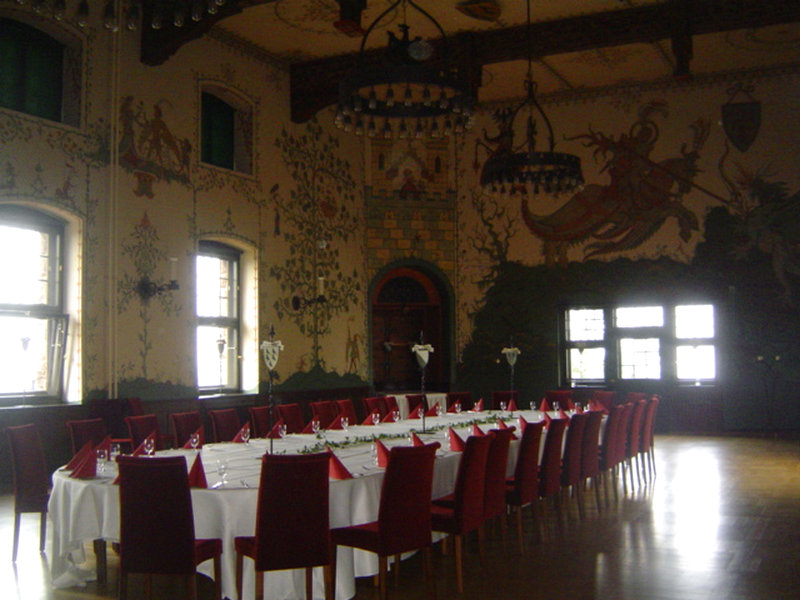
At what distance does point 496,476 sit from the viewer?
5.75m

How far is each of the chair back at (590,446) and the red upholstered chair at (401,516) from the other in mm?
2933

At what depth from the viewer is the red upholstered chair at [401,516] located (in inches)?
181

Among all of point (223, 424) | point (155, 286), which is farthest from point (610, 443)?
point (155, 286)

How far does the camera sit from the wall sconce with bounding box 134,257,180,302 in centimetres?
1002

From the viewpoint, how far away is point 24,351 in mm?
8984

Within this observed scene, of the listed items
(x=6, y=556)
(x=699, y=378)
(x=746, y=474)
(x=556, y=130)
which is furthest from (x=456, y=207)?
(x=6, y=556)

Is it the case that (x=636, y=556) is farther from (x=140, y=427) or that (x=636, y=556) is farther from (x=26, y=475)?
(x=26, y=475)

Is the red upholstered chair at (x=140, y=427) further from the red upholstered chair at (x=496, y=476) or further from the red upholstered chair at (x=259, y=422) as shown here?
the red upholstered chair at (x=496, y=476)

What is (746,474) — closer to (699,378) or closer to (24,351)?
(699,378)

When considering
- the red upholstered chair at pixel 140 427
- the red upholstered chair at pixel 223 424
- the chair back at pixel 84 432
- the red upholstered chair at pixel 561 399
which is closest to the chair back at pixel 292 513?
the chair back at pixel 84 432

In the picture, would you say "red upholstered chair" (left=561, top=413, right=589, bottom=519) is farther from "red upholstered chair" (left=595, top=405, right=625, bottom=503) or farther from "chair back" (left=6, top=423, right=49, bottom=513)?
"chair back" (left=6, top=423, right=49, bottom=513)

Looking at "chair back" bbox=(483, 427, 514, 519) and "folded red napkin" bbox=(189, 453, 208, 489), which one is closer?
"folded red napkin" bbox=(189, 453, 208, 489)

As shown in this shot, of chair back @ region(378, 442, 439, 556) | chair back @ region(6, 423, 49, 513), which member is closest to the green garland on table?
chair back @ region(378, 442, 439, 556)

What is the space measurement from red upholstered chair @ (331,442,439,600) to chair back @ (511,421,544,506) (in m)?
1.50
